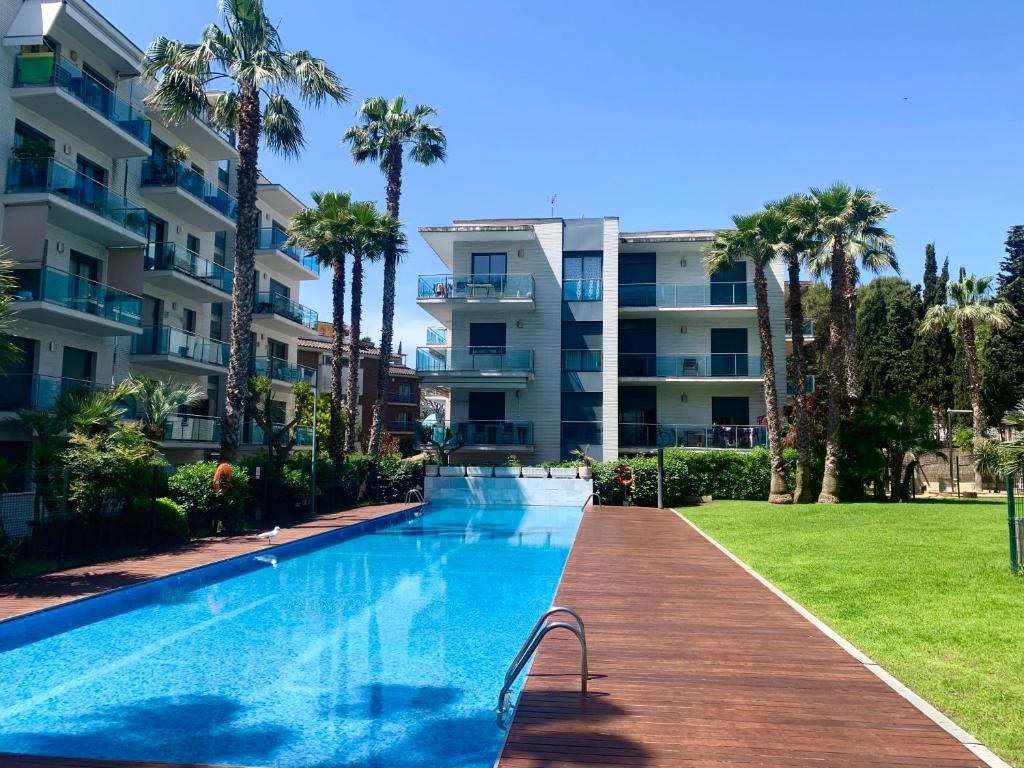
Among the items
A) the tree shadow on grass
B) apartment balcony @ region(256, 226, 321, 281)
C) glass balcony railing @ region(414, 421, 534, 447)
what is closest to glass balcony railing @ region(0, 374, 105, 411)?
apartment balcony @ region(256, 226, 321, 281)

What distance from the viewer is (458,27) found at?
15.5 m

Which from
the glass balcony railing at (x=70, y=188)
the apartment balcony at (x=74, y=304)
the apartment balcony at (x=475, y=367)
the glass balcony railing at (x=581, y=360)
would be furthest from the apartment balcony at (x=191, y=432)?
the glass balcony railing at (x=581, y=360)

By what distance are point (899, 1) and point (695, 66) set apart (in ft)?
12.5

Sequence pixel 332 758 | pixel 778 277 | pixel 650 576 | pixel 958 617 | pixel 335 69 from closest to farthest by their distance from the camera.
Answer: pixel 332 758
pixel 958 617
pixel 650 576
pixel 335 69
pixel 778 277

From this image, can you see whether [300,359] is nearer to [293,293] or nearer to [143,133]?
[293,293]

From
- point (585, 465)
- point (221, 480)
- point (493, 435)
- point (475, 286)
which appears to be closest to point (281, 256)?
point (475, 286)

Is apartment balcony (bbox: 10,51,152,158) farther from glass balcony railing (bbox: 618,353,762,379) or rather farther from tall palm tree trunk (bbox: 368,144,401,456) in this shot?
glass balcony railing (bbox: 618,353,762,379)

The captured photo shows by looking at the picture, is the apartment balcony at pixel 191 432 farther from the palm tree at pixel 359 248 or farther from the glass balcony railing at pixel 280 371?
the palm tree at pixel 359 248

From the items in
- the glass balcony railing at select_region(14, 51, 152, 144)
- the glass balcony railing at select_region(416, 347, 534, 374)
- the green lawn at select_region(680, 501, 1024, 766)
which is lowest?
the green lawn at select_region(680, 501, 1024, 766)

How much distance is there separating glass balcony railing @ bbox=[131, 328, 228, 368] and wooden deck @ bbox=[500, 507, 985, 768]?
59.1 feet

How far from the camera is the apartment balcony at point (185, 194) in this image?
77.4 feet

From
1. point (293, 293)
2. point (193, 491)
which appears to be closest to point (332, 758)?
point (193, 491)

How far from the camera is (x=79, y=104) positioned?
18922mm

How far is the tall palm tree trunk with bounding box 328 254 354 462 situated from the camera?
2408 cm
